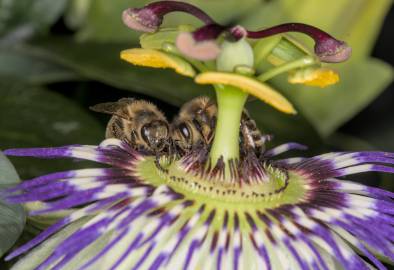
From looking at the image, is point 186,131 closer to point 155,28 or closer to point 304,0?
point 155,28

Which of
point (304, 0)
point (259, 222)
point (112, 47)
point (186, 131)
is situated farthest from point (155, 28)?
point (304, 0)

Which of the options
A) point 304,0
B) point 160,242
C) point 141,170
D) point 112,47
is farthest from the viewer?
point 304,0

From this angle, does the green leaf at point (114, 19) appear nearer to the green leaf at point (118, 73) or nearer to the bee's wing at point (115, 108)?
the green leaf at point (118, 73)

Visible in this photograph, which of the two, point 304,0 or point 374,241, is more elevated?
point 304,0

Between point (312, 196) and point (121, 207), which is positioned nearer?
point (121, 207)

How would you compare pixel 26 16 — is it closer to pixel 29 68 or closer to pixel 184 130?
pixel 29 68

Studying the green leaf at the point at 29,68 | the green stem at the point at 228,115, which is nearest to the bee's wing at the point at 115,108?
the green stem at the point at 228,115

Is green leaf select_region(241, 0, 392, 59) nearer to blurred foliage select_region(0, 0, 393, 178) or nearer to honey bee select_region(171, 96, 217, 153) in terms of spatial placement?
blurred foliage select_region(0, 0, 393, 178)

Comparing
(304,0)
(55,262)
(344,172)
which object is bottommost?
(55,262)
